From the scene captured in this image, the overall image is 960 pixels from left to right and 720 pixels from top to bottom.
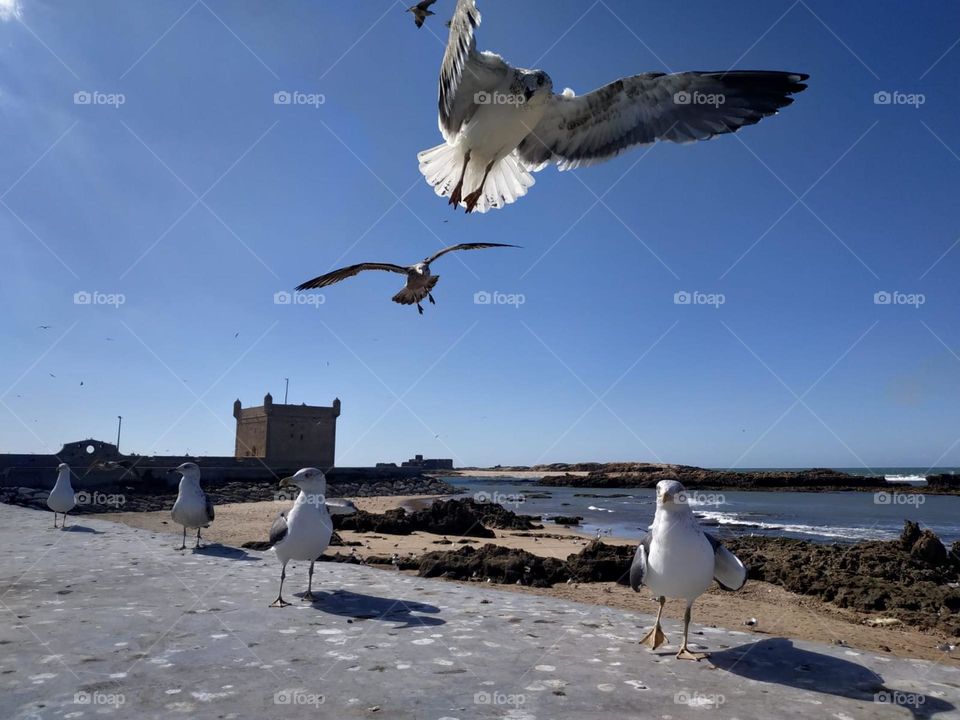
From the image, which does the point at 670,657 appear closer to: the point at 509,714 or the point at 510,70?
the point at 509,714

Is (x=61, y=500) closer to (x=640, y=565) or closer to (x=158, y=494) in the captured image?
(x=640, y=565)

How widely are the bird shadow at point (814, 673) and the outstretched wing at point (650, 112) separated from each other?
470 centimetres

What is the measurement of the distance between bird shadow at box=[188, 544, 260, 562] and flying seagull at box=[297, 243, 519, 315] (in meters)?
4.31

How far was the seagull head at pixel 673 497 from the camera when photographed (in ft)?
14.7

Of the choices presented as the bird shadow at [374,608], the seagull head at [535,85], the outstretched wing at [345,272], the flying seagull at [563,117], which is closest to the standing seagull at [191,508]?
the bird shadow at [374,608]

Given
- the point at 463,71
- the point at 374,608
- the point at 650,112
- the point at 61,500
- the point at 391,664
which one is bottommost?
the point at 61,500

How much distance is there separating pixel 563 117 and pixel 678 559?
16.4ft

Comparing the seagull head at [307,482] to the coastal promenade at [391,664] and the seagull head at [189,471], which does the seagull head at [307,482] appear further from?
the seagull head at [189,471]

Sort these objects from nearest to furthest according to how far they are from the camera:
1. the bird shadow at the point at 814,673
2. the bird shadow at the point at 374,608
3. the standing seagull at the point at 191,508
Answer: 1. the bird shadow at the point at 814,673
2. the bird shadow at the point at 374,608
3. the standing seagull at the point at 191,508

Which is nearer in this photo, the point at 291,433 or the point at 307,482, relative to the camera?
the point at 307,482

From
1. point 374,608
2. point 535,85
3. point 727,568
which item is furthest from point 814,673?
point 535,85

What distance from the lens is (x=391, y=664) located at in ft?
12.3

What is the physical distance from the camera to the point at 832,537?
18141 mm

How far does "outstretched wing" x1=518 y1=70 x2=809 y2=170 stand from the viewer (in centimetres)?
603
